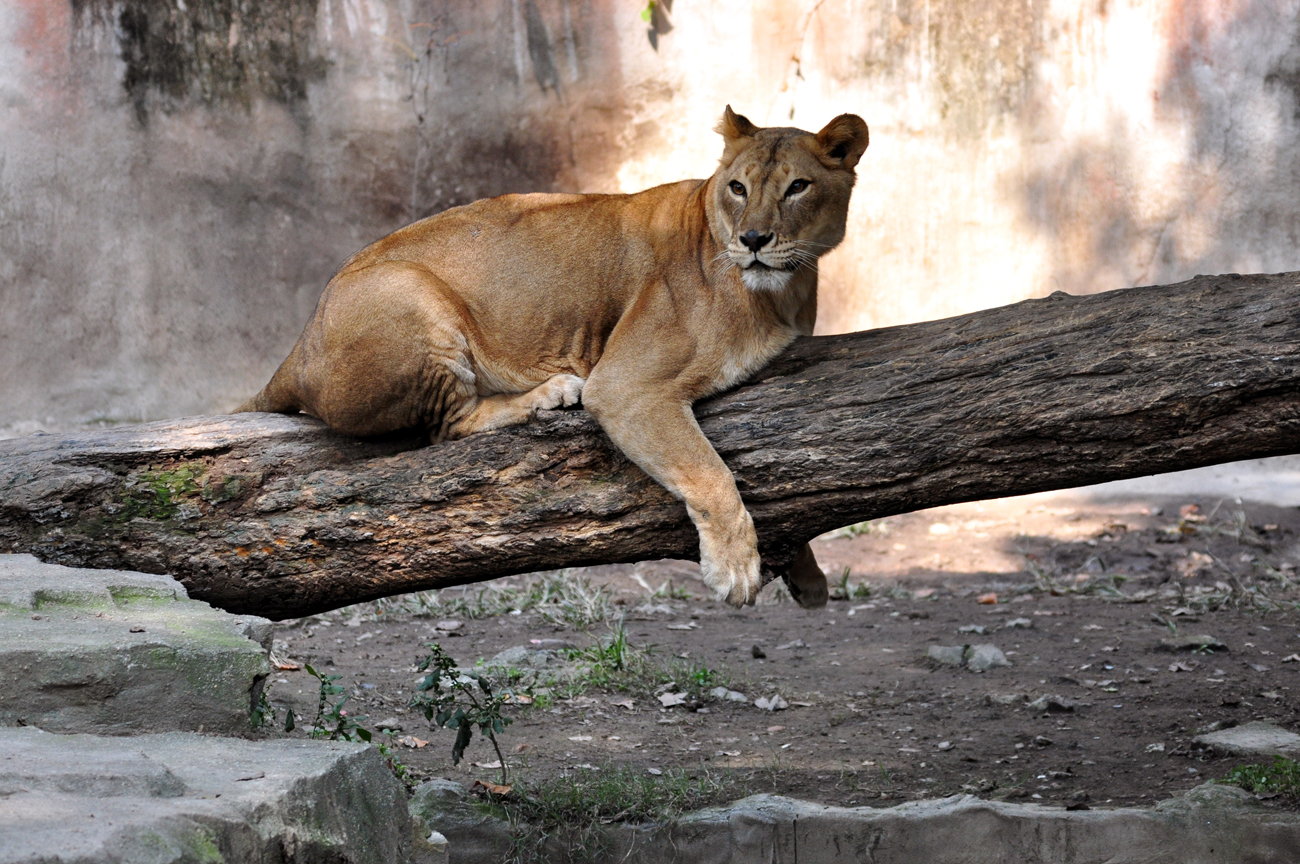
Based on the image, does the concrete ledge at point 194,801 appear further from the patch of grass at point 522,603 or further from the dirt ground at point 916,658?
the patch of grass at point 522,603

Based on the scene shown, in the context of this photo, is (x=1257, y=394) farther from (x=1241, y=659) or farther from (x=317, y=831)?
(x=1241, y=659)

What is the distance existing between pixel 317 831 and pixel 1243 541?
24.3 feet

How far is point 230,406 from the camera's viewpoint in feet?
A: 31.0

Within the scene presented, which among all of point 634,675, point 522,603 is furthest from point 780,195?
point 522,603

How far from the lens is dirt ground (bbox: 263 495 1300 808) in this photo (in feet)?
18.3

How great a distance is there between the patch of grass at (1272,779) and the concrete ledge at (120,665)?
3.47m

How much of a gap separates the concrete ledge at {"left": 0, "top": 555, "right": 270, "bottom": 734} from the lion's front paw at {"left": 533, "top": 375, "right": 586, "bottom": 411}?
53.3 inches

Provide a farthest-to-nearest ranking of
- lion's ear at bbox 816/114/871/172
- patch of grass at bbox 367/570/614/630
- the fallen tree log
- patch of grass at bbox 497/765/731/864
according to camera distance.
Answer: patch of grass at bbox 367/570/614/630 < lion's ear at bbox 816/114/871/172 < patch of grass at bbox 497/765/731/864 < the fallen tree log

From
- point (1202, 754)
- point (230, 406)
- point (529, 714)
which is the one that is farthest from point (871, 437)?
point (230, 406)

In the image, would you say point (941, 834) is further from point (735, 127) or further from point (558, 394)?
point (735, 127)

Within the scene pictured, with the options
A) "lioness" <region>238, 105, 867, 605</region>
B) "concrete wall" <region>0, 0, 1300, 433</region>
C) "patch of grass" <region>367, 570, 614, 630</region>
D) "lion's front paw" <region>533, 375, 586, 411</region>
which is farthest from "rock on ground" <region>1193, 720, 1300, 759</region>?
"concrete wall" <region>0, 0, 1300, 433</region>

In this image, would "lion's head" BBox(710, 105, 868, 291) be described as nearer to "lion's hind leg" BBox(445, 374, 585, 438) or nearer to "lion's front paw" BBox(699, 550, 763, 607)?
"lion's hind leg" BBox(445, 374, 585, 438)

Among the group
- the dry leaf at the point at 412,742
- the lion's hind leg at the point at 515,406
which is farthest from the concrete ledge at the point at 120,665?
the dry leaf at the point at 412,742

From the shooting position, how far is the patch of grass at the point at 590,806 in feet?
15.2
